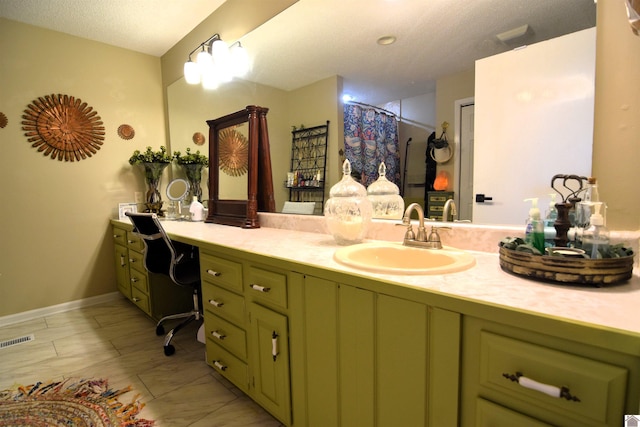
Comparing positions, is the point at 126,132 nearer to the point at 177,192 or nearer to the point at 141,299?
the point at 177,192

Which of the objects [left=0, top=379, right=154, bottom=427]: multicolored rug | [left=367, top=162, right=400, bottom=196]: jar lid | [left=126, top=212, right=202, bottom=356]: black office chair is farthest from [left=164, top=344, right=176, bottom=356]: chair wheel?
[left=367, top=162, right=400, bottom=196]: jar lid

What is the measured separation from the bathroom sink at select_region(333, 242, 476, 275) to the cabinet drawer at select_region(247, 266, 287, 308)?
23cm

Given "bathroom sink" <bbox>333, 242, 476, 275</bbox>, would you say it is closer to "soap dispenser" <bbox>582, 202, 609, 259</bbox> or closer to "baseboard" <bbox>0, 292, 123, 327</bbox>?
"soap dispenser" <bbox>582, 202, 609, 259</bbox>

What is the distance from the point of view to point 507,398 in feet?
2.02

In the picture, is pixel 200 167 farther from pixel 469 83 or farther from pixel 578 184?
pixel 578 184

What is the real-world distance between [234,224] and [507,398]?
1.81 meters

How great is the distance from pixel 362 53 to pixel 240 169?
3.73 ft

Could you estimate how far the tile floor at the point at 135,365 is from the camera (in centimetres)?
138

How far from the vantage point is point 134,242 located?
2.36 metres

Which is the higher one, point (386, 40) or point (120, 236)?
point (386, 40)

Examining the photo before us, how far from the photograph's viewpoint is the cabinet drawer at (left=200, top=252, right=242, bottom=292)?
51.4 inches

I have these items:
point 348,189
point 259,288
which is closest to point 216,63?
point 348,189

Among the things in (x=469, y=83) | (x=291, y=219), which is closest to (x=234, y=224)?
(x=291, y=219)

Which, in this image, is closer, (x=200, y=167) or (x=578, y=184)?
(x=578, y=184)
